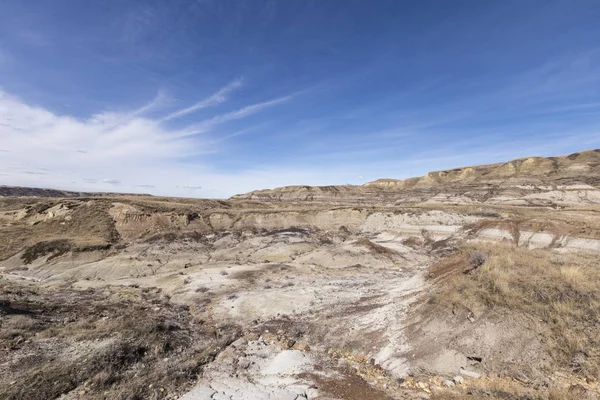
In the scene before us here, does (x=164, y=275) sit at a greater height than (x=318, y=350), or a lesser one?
lesser

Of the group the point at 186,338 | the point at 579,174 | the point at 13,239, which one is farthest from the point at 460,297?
the point at 579,174

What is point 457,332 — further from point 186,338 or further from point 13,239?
point 13,239

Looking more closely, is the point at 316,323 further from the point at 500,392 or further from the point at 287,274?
the point at 287,274

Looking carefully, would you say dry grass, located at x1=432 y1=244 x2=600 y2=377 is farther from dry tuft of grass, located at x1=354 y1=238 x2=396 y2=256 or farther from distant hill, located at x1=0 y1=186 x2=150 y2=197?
distant hill, located at x1=0 y1=186 x2=150 y2=197

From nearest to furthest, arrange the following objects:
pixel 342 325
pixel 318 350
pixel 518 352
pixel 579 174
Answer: pixel 518 352, pixel 318 350, pixel 342 325, pixel 579 174

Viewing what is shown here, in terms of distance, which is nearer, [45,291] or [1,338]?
[1,338]

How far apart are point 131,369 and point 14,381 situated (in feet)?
12.1

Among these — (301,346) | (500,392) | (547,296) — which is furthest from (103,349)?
(547,296)

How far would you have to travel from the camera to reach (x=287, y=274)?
30.8m

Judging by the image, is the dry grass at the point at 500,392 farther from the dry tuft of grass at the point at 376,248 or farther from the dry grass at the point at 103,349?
the dry tuft of grass at the point at 376,248

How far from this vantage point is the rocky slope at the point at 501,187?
73500 millimetres

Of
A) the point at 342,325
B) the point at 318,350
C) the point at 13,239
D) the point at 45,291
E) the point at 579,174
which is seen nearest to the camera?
the point at 318,350

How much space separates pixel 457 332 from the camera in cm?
1105

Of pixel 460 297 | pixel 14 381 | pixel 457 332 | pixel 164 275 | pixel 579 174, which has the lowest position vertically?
pixel 164 275
